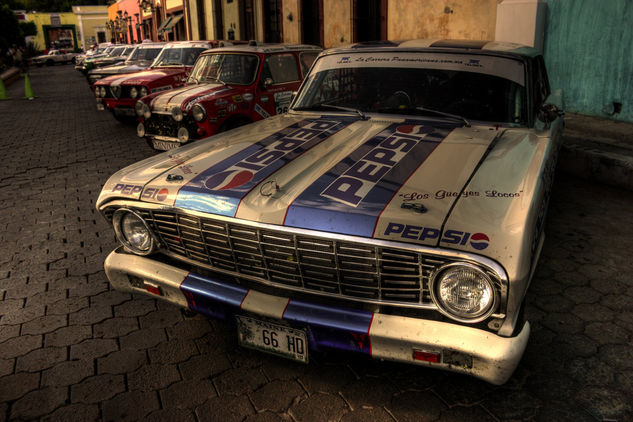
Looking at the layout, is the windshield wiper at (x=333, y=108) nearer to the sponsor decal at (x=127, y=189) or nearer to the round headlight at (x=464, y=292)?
the sponsor decal at (x=127, y=189)

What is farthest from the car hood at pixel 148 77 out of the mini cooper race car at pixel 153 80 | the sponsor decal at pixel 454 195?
the sponsor decal at pixel 454 195

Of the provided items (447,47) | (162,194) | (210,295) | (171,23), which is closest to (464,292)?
(210,295)

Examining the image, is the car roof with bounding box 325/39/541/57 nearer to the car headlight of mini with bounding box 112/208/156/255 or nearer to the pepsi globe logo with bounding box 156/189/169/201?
the pepsi globe logo with bounding box 156/189/169/201

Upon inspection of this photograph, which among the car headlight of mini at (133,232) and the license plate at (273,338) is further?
the car headlight of mini at (133,232)

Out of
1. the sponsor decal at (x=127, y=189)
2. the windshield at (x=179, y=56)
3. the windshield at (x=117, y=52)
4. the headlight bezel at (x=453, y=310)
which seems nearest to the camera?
the headlight bezel at (x=453, y=310)

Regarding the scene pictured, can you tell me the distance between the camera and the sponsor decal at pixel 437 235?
72.6 inches

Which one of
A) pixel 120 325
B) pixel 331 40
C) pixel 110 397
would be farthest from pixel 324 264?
pixel 331 40

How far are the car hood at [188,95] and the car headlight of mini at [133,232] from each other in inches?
159

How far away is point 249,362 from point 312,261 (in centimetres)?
91

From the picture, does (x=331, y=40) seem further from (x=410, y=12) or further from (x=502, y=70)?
(x=502, y=70)

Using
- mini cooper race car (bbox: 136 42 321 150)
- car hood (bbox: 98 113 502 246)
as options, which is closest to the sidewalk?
car hood (bbox: 98 113 502 246)

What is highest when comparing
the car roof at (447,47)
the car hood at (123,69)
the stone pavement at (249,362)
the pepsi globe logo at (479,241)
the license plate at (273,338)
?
the car roof at (447,47)

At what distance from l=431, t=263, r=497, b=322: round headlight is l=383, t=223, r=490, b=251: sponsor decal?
90mm

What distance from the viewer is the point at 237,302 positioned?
2.26 meters
